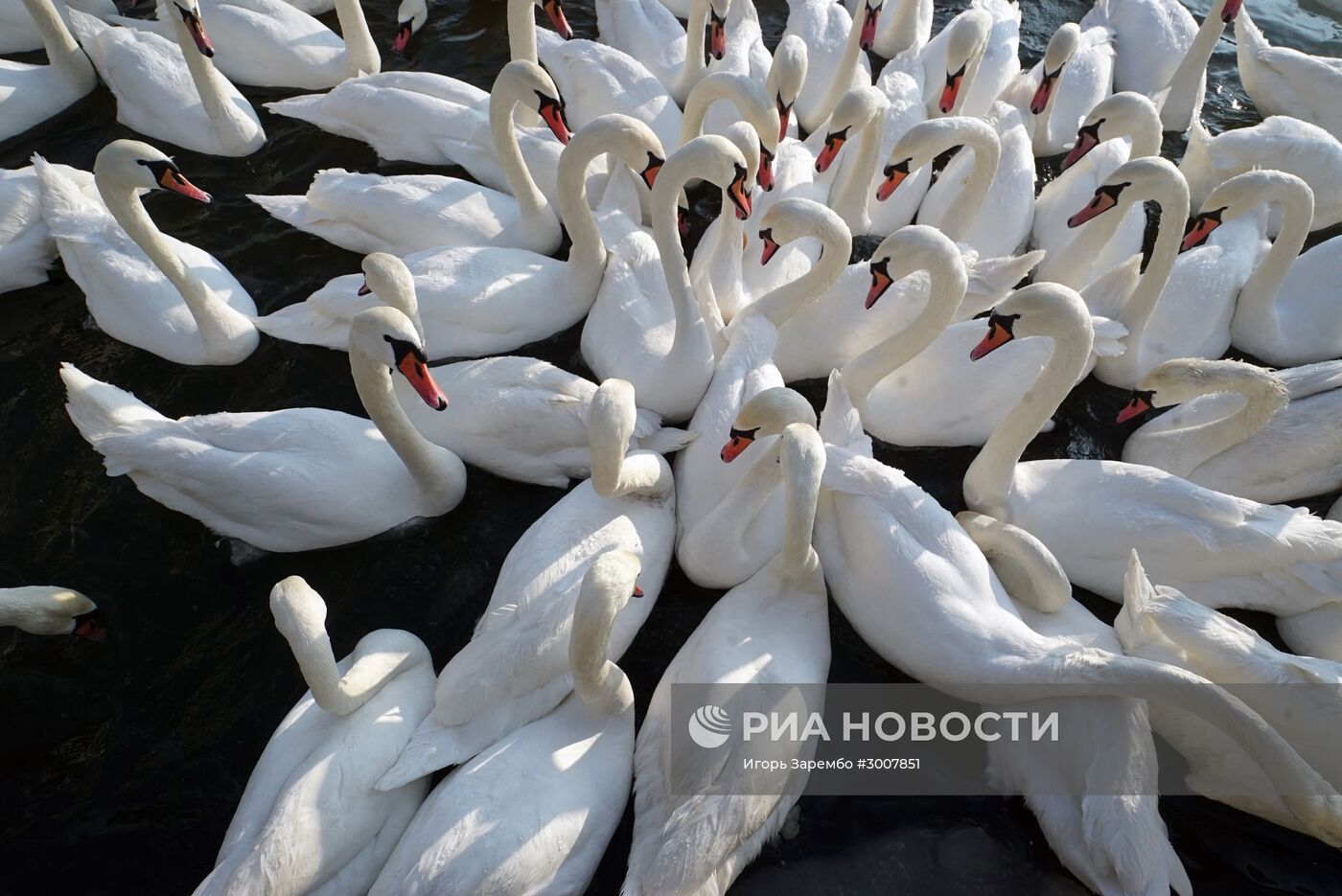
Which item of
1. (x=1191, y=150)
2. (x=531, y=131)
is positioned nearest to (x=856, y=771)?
(x=531, y=131)

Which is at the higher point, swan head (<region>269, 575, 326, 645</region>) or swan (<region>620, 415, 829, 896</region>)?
swan head (<region>269, 575, 326, 645</region>)

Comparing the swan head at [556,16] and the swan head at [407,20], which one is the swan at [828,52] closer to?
the swan head at [556,16]

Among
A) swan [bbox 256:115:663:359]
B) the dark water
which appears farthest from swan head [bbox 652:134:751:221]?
the dark water

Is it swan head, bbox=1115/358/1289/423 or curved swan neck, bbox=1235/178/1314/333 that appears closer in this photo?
swan head, bbox=1115/358/1289/423

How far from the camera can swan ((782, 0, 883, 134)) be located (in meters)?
8.74

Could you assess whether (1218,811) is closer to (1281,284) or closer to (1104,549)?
(1104,549)

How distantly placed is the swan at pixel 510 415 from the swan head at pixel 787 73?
302cm

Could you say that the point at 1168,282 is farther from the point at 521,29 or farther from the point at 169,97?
the point at 169,97

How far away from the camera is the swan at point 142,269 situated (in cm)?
676

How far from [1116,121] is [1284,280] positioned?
69.3 inches

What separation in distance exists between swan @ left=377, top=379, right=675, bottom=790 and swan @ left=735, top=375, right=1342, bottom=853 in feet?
2.74

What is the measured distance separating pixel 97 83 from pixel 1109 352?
9456mm

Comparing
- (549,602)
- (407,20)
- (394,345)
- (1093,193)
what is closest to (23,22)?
(407,20)

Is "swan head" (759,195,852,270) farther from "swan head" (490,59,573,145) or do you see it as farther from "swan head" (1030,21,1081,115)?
"swan head" (1030,21,1081,115)
